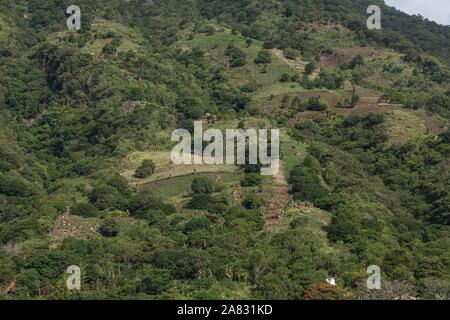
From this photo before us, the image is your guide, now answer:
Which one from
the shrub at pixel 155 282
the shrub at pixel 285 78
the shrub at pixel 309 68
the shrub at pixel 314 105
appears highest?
the shrub at pixel 309 68

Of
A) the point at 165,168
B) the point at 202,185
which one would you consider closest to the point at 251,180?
the point at 202,185

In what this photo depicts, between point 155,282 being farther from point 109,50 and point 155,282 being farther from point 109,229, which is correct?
point 109,50

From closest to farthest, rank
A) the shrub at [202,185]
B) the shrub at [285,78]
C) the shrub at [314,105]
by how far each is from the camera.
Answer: the shrub at [202,185] < the shrub at [314,105] < the shrub at [285,78]

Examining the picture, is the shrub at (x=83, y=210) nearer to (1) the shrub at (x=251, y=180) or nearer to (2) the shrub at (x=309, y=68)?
(1) the shrub at (x=251, y=180)

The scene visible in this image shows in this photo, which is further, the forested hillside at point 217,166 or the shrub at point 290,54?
the shrub at point 290,54

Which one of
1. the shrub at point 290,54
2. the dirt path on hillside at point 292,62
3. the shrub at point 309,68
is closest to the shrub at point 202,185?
the shrub at point 309,68

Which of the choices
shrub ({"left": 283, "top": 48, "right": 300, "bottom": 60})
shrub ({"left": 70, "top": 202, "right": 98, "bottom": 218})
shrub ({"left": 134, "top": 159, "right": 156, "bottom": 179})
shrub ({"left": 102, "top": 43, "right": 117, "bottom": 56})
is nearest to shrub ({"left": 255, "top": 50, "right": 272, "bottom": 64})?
shrub ({"left": 283, "top": 48, "right": 300, "bottom": 60})
